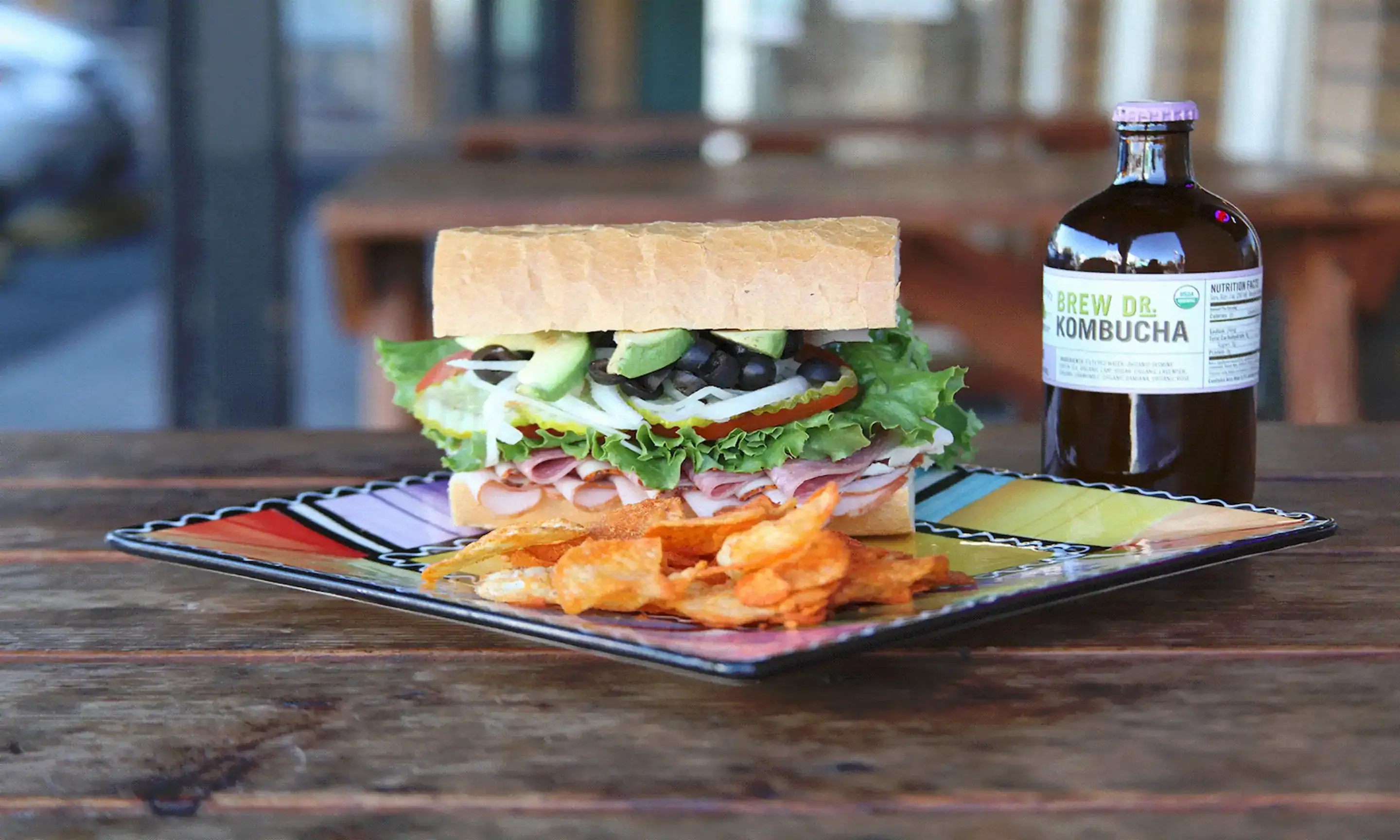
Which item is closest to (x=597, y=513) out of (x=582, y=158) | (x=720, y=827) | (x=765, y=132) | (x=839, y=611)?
(x=839, y=611)

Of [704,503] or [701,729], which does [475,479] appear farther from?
[701,729]

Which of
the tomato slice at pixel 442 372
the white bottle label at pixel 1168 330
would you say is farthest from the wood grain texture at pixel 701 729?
the tomato slice at pixel 442 372

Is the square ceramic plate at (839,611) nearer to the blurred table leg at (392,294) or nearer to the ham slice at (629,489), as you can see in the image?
the ham slice at (629,489)

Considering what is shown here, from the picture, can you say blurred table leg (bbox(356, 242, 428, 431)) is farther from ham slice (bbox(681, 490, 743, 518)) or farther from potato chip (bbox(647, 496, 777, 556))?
potato chip (bbox(647, 496, 777, 556))

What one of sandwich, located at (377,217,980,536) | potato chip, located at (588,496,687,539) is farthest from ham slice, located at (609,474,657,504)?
potato chip, located at (588,496,687,539)

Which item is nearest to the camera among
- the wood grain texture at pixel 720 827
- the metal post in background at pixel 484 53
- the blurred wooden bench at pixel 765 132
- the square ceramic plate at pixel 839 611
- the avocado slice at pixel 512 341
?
the wood grain texture at pixel 720 827

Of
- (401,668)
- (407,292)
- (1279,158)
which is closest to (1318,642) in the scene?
(401,668)

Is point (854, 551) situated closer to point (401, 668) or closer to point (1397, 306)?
point (401, 668)
